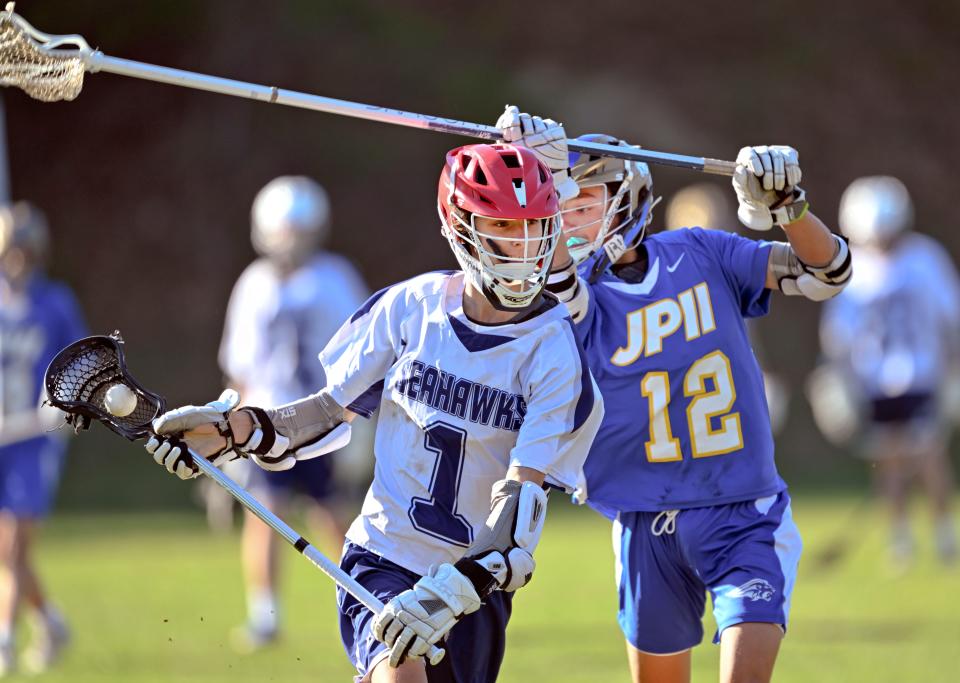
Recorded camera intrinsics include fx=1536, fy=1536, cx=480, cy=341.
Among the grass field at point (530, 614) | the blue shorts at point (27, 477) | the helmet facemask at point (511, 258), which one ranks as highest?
the helmet facemask at point (511, 258)

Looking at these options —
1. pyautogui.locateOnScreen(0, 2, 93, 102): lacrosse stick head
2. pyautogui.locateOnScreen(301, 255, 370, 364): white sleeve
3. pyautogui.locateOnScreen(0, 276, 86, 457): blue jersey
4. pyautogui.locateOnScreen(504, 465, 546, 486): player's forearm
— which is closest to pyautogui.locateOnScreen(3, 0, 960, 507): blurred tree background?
pyautogui.locateOnScreen(301, 255, 370, 364): white sleeve

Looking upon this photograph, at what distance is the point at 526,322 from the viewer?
149 inches

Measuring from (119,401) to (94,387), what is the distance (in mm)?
91

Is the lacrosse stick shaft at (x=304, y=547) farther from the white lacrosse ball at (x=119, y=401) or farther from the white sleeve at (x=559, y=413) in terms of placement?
the white sleeve at (x=559, y=413)

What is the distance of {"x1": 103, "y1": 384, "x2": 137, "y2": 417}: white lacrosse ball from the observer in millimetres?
3756

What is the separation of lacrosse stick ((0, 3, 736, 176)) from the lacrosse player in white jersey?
0.31 meters

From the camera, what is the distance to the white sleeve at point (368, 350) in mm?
3941

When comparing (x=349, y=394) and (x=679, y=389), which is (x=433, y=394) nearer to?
(x=349, y=394)

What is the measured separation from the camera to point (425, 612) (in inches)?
134

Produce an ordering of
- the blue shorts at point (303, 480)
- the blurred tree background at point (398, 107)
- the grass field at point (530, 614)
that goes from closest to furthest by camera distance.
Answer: the grass field at point (530, 614), the blue shorts at point (303, 480), the blurred tree background at point (398, 107)

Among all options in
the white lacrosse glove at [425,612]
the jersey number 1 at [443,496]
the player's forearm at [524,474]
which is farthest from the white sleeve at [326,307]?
the white lacrosse glove at [425,612]

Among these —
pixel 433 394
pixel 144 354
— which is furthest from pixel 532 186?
pixel 144 354

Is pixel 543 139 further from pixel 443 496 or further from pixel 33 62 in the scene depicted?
pixel 33 62

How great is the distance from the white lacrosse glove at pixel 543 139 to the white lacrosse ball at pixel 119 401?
1218 millimetres
